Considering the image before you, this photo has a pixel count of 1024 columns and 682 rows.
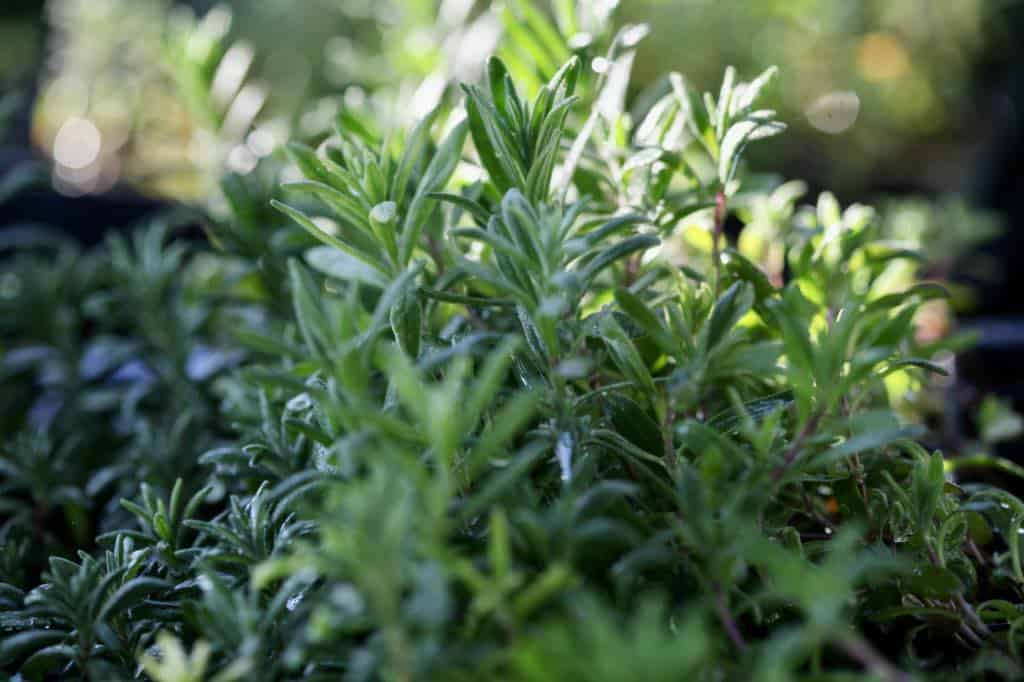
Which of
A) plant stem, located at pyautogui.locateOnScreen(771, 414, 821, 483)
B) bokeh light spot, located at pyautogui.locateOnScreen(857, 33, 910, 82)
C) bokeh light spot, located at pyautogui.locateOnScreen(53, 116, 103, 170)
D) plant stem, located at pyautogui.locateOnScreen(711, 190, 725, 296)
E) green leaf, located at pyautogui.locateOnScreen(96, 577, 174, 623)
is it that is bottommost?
bokeh light spot, located at pyautogui.locateOnScreen(857, 33, 910, 82)

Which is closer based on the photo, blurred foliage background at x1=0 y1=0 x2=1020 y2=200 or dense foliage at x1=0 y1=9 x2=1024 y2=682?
dense foliage at x1=0 y1=9 x2=1024 y2=682

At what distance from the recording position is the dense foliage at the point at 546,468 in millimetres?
476

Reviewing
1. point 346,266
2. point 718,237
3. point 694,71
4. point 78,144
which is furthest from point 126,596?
point 694,71

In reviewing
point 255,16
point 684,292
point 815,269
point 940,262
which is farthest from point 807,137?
point 684,292

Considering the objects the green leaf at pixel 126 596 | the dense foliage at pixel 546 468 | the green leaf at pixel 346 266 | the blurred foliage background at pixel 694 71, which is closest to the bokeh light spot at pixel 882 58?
the blurred foliage background at pixel 694 71

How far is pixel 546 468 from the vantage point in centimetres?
70

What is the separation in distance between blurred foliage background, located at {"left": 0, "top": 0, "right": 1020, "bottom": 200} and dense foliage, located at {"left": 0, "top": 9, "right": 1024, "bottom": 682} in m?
1.23

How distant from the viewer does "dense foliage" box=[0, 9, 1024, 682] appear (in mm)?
476

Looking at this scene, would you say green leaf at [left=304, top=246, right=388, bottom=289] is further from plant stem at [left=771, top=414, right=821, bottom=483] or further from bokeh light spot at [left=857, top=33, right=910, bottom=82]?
bokeh light spot at [left=857, top=33, right=910, bottom=82]

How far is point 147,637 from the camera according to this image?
0.68 m

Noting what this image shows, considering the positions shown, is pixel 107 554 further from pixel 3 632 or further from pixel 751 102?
pixel 751 102

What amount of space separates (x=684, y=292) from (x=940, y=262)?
99cm

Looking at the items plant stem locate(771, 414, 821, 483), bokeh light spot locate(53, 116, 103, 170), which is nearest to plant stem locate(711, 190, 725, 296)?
plant stem locate(771, 414, 821, 483)

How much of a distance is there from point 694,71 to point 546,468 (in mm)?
2177
